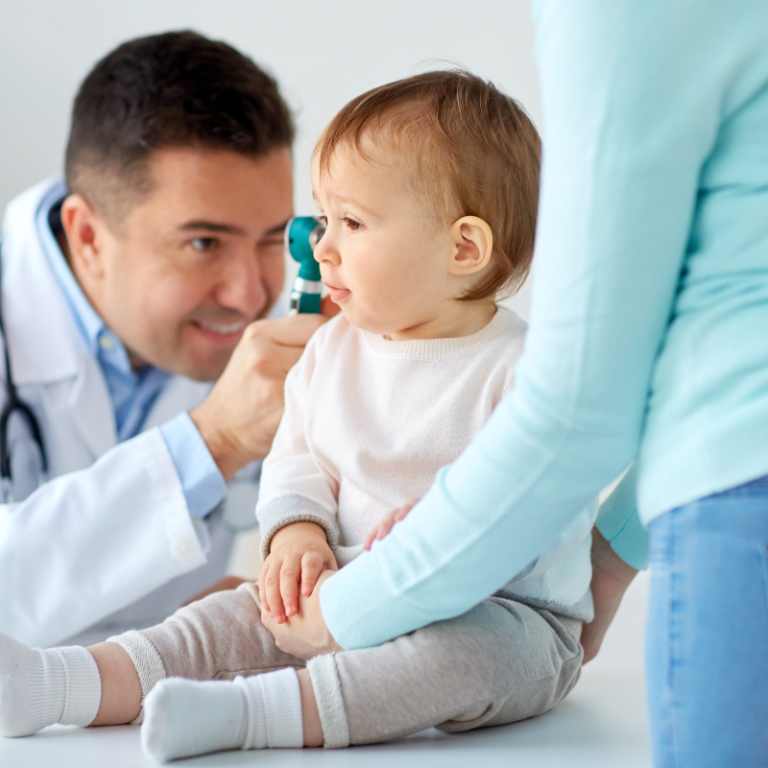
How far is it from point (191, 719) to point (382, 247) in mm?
432

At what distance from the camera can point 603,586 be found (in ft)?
3.18

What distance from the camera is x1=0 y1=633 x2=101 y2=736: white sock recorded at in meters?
0.69

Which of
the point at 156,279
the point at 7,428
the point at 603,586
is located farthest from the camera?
the point at 156,279

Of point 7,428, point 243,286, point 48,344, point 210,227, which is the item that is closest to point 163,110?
point 210,227

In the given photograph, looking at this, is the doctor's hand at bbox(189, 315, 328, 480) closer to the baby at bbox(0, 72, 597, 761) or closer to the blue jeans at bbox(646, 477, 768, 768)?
the baby at bbox(0, 72, 597, 761)

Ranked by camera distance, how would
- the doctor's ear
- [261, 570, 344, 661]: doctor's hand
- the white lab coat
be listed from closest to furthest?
[261, 570, 344, 661]: doctor's hand → the white lab coat → the doctor's ear

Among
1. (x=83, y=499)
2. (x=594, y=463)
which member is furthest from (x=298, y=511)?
(x=83, y=499)

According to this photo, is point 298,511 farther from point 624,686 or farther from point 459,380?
point 624,686

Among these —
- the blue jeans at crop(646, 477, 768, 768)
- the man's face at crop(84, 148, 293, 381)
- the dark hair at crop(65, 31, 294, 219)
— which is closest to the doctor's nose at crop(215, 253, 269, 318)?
the man's face at crop(84, 148, 293, 381)

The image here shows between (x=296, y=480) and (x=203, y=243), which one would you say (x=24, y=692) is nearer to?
(x=296, y=480)

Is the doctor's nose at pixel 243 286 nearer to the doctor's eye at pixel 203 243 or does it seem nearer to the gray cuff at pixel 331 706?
the doctor's eye at pixel 203 243

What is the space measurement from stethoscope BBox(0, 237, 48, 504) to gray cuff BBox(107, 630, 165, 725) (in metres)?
0.72

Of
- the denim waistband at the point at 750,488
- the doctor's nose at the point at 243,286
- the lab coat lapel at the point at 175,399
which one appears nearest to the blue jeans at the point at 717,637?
the denim waistband at the point at 750,488

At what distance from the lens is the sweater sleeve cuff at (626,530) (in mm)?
947
